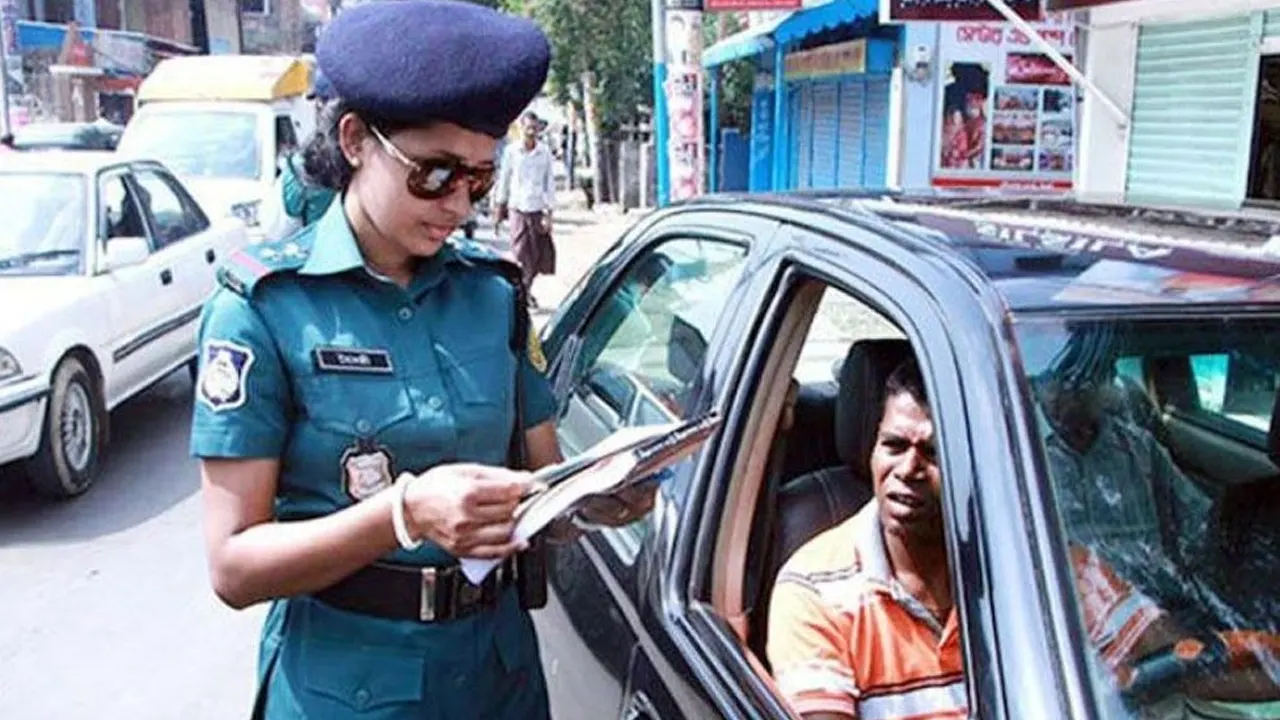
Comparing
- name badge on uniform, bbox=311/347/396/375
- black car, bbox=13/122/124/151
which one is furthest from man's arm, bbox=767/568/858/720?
black car, bbox=13/122/124/151

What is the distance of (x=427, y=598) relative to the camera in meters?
1.75

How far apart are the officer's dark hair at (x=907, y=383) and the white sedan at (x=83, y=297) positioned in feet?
14.4

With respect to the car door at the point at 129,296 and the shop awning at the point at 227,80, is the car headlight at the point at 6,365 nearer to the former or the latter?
the car door at the point at 129,296

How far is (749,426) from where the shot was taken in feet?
6.72

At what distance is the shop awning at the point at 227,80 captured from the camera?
1262 cm

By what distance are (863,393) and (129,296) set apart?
5.18 m

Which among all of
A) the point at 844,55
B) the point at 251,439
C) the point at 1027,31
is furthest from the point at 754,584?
the point at 844,55

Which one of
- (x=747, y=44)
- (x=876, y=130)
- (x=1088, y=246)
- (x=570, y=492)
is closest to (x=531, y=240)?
(x=876, y=130)

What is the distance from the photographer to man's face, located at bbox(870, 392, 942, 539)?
1.98 meters

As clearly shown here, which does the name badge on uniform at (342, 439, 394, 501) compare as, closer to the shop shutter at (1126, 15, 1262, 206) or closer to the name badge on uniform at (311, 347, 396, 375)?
the name badge on uniform at (311, 347, 396, 375)

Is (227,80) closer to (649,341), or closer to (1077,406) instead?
(649,341)

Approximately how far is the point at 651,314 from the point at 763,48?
14.8 meters

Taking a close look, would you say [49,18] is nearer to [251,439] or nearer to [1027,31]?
[1027,31]

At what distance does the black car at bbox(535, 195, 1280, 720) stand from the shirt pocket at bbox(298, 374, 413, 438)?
56 cm
